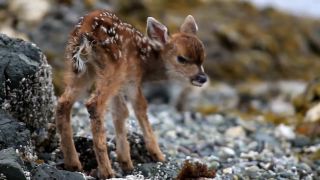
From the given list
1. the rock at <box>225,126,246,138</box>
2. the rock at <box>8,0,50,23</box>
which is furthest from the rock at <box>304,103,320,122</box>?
the rock at <box>8,0,50,23</box>

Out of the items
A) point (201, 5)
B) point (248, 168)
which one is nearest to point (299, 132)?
point (248, 168)

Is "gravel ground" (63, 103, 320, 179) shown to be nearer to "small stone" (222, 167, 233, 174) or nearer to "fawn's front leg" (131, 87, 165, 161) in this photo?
"small stone" (222, 167, 233, 174)

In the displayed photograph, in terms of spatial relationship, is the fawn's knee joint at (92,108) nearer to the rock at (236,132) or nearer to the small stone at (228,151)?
the small stone at (228,151)

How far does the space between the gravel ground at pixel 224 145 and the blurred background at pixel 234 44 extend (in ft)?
3.81

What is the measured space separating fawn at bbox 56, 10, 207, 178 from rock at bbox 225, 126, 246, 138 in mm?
4874

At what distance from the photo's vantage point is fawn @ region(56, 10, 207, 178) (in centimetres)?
1031

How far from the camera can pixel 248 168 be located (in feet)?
41.4

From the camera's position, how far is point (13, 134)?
986 centimetres

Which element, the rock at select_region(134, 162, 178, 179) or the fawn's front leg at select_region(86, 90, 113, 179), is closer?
the fawn's front leg at select_region(86, 90, 113, 179)

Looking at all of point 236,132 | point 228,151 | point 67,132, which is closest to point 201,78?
point 67,132

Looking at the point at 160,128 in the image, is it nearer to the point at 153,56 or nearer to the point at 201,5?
the point at 153,56

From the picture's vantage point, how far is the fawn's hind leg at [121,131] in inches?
439

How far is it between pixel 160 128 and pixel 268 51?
22.1m

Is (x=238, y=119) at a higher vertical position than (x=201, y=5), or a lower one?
lower
